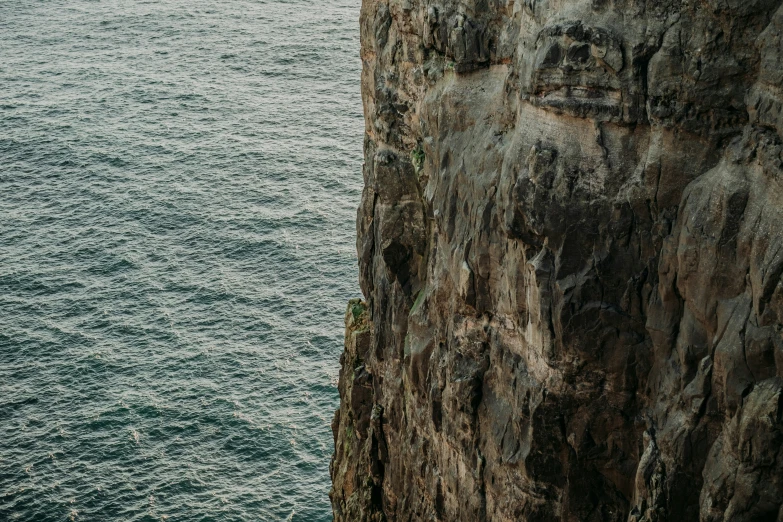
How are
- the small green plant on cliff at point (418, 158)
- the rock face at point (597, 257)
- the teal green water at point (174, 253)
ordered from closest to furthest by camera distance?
1. the rock face at point (597, 257)
2. the small green plant on cliff at point (418, 158)
3. the teal green water at point (174, 253)

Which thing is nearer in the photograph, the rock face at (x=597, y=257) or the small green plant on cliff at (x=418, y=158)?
the rock face at (x=597, y=257)

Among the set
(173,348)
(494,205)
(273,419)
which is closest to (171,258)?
(173,348)

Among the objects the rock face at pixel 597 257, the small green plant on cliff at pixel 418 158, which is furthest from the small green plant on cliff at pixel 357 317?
the small green plant on cliff at pixel 418 158

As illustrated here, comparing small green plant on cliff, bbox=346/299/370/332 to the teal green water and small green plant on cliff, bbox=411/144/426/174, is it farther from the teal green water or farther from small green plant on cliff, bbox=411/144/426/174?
the teal green water

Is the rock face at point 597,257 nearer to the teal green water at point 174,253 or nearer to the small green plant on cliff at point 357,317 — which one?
the small green plant on cliff at point 357,317

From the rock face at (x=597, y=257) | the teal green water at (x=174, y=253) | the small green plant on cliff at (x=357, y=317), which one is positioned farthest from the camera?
the teal green water at (x=174, y=253)

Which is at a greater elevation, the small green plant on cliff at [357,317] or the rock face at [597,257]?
the rock face at [597,257]

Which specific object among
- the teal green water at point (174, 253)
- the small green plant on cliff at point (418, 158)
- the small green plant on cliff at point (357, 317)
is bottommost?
the teal green water at point (174, 253)

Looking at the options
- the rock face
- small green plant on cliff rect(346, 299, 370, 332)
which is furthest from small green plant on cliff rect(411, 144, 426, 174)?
small green plant on cliff rect(346, 299, 370, 332)
